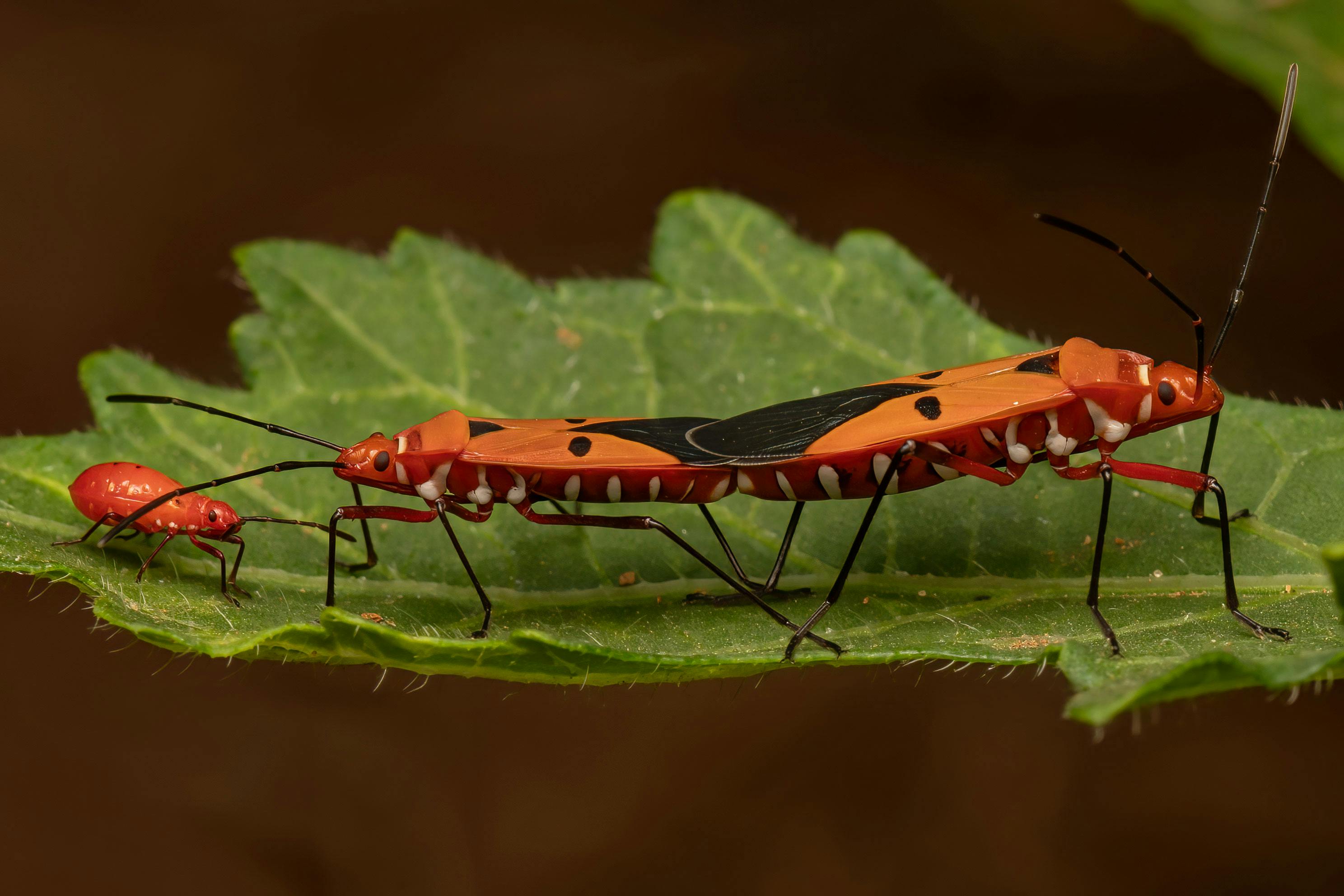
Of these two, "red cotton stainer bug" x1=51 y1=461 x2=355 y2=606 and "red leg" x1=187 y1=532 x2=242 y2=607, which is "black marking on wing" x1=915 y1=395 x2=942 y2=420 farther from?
"red leg" x1=187 y1=532 x2=242 y2=607

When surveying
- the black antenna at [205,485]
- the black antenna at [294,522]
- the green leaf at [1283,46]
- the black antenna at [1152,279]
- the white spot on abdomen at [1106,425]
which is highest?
the green leaf at [1283,46]

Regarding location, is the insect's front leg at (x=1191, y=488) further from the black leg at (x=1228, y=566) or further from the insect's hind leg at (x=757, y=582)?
the insect's hind leg at (x=757, y=582)

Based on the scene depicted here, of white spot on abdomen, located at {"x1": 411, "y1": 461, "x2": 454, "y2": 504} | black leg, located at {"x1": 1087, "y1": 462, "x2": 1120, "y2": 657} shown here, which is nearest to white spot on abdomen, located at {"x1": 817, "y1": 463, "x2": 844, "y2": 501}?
black leg, located at {"x1": 1087, "y1": 462, "x2": 1120, "y2": 657}

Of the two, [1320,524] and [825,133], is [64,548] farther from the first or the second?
[825,133]

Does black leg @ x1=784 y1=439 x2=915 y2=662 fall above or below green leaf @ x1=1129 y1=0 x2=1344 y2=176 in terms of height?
below

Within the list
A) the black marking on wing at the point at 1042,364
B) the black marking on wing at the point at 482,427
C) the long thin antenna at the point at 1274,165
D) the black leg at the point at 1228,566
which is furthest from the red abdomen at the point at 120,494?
the long thin antenna at the point at 1274,165

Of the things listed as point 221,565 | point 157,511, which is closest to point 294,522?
point 221,565
